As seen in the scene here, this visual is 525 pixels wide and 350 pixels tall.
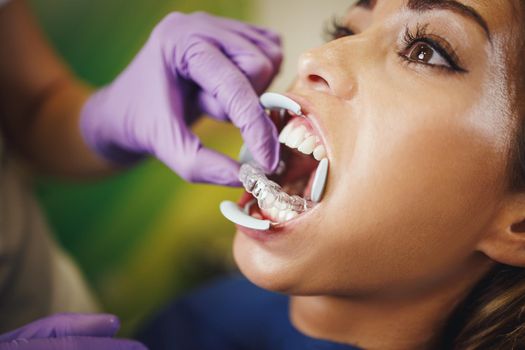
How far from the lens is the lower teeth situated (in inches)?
32.2

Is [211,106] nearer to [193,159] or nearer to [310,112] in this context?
[193,159]

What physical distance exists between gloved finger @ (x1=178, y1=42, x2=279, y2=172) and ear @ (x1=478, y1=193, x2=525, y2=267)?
377 mm

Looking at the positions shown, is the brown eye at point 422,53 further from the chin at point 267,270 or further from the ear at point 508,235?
the chin at point 267,270

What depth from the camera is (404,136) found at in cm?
76

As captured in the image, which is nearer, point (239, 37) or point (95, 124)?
point (239, 37)

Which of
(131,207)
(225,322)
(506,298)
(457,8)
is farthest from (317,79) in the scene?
(131,207)

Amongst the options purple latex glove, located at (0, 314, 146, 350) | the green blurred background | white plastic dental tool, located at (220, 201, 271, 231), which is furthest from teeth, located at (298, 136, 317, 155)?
the green blurred background

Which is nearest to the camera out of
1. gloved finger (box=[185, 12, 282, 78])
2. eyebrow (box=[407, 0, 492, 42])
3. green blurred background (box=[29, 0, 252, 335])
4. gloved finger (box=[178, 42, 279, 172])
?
eyebrow (box=[407, 0, 492, 42])

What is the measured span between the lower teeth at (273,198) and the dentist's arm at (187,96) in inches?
2.0

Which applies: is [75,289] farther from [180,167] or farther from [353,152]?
[353,152]

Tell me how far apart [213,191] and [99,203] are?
0.44m

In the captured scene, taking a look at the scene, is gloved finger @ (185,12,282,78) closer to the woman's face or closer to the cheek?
the woman's face

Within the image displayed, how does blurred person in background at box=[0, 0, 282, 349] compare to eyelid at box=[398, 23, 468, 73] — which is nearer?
eyelid at box=[398, 23, 468, 73]

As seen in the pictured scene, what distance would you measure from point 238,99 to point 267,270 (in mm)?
297
